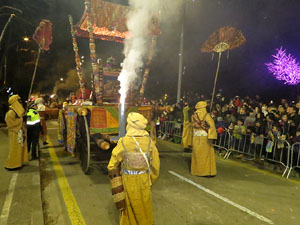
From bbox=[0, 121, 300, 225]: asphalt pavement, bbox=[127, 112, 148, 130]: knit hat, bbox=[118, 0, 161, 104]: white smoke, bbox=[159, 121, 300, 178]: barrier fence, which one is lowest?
bbox=[0, 121, 300, 225]: asphalt pavement

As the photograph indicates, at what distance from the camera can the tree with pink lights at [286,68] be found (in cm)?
1705

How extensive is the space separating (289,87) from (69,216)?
19333 millimetres

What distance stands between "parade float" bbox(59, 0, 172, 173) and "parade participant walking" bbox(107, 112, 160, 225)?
5.11ft

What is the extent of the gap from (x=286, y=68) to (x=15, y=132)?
17620 millimetres

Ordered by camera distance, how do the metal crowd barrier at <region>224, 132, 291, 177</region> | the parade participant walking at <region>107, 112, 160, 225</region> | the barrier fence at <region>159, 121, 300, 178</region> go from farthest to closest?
the metal crowd barrier at <region>224, 132, 291, 177</region>, the barrier fence at <region>159, 121, 300, 178</region>, the parade participant walking at <region>107, 112, 160, 225</region>

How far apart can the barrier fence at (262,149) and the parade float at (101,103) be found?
8.68 ft

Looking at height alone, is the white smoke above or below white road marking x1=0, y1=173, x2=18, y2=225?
above

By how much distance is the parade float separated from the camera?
5570 mm

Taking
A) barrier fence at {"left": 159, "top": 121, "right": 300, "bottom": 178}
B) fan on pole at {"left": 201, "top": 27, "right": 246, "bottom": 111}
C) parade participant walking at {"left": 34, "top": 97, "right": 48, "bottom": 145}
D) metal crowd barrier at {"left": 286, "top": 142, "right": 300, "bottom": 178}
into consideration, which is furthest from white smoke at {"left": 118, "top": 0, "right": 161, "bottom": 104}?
metal crowd barrier at {"left": 286, "top": 142, "right": 300, "bottom": 178}

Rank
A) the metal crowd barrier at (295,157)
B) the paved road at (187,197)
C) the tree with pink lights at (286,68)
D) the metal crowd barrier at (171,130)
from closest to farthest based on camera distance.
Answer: the paved road at (187,197)
the metal crowd barrier at (295,157)
the metal crowd barrier at (171,130)
the tree with pink lights at (286,68)

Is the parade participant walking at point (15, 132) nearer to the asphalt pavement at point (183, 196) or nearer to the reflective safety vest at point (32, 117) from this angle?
the asphalt pavement at point (183, 196)

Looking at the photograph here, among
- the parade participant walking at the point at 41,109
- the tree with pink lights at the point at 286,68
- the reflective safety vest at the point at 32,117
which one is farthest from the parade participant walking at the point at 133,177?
the tree with pink lights at the point at 286,68

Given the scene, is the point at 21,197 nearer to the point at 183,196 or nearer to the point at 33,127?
the point at 183,196

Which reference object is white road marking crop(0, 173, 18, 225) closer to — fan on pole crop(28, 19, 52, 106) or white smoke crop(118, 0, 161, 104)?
white smoke crop(118, 0, 161, 104)
